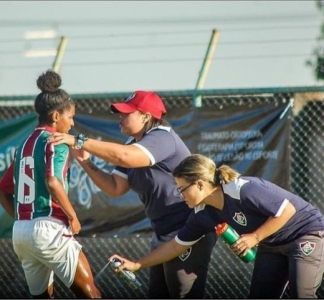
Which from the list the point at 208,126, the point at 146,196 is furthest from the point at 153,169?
the point at 208,126

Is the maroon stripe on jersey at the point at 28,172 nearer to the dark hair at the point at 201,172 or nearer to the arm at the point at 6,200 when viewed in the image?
the arm at the point at 6,200

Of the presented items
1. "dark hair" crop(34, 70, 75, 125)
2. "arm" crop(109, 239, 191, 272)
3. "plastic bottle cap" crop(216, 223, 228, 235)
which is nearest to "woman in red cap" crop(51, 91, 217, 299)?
"arm" crop(109, 239, 191, 272)

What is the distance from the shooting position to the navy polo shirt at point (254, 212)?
20.0 feet

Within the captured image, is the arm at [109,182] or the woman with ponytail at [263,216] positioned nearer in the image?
the woman with ponytail at [263,216]

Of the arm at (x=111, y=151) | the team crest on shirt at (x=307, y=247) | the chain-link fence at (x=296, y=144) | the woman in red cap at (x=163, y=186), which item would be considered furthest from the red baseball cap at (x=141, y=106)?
the chain-link fence at (x=296, y=144)

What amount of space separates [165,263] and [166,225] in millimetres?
272

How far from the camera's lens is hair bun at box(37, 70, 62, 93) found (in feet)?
22.5

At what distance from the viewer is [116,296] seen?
9.87m

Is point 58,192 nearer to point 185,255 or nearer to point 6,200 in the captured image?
point 6,200

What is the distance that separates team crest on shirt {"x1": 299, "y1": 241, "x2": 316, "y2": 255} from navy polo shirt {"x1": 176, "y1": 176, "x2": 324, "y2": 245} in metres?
0.07

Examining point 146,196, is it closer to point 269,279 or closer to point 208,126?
point 269,279

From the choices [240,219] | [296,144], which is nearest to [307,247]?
[240,219]

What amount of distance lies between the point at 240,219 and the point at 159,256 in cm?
70

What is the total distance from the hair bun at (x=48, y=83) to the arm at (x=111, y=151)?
570 mm
